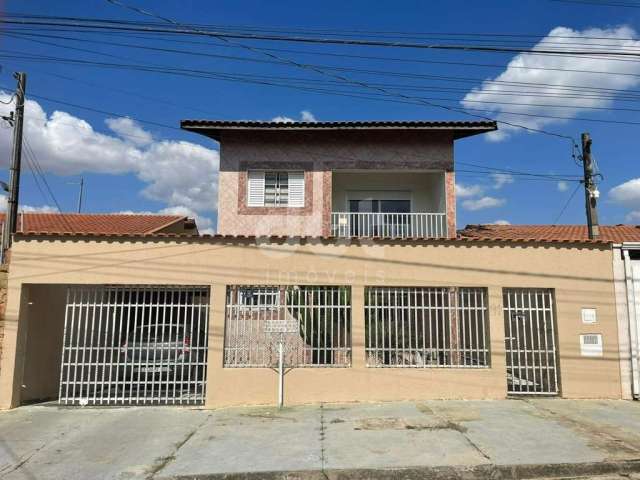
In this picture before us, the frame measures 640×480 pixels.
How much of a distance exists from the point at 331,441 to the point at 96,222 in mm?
13903

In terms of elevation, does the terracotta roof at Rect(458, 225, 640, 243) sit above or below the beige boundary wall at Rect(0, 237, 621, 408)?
above

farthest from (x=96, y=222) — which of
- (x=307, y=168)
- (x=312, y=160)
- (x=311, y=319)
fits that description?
(x=311, y=319)

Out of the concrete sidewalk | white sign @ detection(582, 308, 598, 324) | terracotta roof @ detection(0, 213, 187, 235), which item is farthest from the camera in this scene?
terracotta roof @ detection(0, 213, 187, 235)

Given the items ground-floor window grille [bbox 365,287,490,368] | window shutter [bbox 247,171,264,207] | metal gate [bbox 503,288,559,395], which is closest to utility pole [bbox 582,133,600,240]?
metal gate [bbox 503,288,559,395]

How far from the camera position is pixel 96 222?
1634 cm

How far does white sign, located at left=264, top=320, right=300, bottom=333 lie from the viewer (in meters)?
7.77

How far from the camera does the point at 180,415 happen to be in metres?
7.05

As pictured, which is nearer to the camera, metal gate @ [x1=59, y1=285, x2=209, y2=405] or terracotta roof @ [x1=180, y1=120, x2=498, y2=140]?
metal gate @ [x1=59, y1=285, x2=209, y2=405]

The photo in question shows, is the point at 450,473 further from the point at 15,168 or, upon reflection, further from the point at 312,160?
the point at 15,168

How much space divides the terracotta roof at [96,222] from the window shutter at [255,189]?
3594 mm

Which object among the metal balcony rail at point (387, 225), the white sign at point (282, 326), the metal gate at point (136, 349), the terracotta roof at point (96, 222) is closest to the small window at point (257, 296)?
the white sign at point (282, 326)

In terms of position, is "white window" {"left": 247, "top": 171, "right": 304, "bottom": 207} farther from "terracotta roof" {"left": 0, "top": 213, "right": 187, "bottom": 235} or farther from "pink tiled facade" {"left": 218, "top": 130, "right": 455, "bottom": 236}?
"terracotta roof" {"left": 0, "top": 213, "right": 187, "bottom": 235}

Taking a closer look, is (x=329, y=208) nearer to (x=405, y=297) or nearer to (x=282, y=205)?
(x=282, y=205)

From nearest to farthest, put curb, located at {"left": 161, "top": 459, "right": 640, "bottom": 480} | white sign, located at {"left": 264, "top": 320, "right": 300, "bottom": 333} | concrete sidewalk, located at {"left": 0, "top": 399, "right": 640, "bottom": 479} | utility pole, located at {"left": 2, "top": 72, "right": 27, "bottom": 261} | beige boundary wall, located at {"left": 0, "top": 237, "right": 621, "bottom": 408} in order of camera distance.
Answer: curb, located at {"left": 161, "top": 459, "right": 640, "bottom": 480}
concrete sidewalk, located at {"left": 0, "top": 399, "right": 640, "bottom": 479}
beige boundary wall, located at {"left": 0, "top": 237, "right": 621, "bottom": 408}
white sign, located at {"left": 264, "top": 320, "right": 300, "bottom": 333}
utility pole, located at {"left": 2, "top": 72, "right": 27, "bottom": 261}
